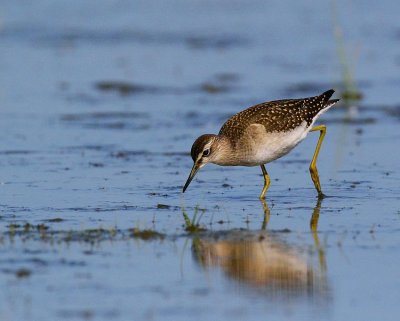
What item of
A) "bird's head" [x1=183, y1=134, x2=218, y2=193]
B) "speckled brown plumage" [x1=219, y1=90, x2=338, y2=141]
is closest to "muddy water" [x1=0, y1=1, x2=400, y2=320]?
"bird's head" [x1=183, y1=134, x2=218, y2=193]

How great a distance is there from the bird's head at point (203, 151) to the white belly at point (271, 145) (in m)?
0.46

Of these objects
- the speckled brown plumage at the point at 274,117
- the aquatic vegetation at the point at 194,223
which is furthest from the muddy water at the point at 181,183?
the speckled brown plumage at the point at 274,117

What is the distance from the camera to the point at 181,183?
41.6 ft

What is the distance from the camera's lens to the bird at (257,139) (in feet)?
37.9

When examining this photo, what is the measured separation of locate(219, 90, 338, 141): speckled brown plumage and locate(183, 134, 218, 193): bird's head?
309 millimetres

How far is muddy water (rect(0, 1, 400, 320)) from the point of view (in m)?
8.09

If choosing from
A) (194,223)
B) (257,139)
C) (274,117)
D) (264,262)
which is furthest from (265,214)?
(264,262)

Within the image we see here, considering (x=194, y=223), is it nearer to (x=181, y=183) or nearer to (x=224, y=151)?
(x=224, y=151)

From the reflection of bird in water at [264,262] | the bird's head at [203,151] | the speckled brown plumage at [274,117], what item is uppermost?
the speckled brown plumage at [274,117]

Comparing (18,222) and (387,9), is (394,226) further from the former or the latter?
(387,9)

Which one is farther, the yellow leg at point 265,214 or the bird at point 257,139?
the bird at point 257,139

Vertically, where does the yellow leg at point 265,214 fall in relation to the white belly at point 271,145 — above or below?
below

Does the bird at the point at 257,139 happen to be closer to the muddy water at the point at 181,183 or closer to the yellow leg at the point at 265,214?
the yellow leg at the point at 265,214

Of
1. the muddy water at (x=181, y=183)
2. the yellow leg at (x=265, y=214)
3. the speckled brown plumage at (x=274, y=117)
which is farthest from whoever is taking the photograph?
the speckled brown plumage at (x=274, y=117)
